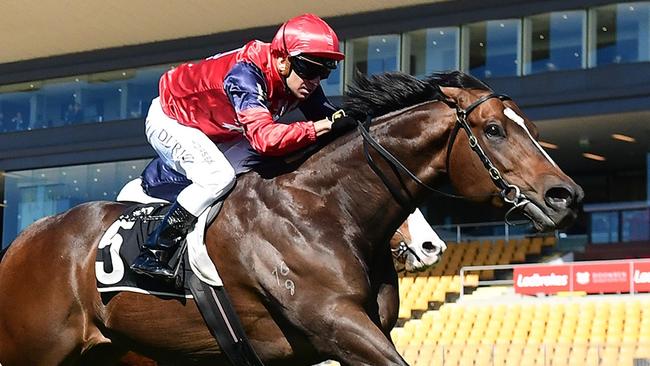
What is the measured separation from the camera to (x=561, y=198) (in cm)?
450

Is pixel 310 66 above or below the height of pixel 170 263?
above

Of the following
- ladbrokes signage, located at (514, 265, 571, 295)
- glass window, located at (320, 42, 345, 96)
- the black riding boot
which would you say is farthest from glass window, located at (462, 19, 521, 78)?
the black riding boot

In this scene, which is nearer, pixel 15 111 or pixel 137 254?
pixel 137 254

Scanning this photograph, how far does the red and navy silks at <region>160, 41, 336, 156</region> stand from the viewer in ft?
15.8

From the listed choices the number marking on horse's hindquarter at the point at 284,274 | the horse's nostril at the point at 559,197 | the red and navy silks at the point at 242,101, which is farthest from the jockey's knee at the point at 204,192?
the horse's nostril at the point at 559,197

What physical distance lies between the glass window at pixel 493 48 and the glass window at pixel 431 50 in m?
0.27

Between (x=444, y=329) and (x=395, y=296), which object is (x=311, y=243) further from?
(x=444, y=329)

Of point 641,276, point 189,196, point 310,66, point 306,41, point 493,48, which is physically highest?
point 306,41

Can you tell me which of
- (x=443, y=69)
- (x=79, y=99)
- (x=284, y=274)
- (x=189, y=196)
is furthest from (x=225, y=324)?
(x=79, y=99)

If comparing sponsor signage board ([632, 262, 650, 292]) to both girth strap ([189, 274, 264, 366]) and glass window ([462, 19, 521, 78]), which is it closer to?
glass window ([462, 19, 521, 78])

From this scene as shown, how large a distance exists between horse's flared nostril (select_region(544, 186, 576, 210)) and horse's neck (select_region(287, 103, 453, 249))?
1.84ft

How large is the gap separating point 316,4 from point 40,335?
1714 cm

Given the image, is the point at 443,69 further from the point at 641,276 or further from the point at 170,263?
the point at 170,263

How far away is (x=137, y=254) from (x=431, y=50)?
16.8 meters
